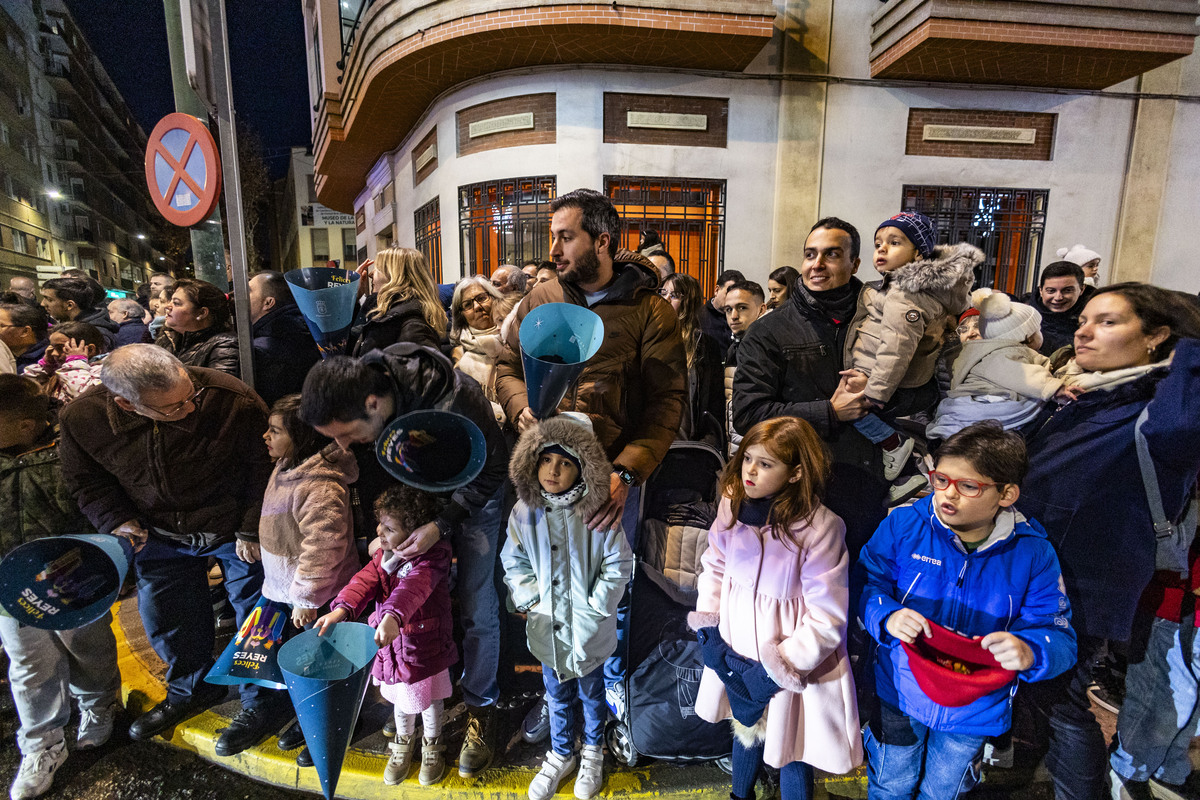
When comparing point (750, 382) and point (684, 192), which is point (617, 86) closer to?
point (684, 192)

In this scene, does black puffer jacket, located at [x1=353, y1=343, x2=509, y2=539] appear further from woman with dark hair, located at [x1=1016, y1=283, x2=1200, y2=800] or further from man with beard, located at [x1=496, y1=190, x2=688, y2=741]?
woman with dark hair, located at [x1=1016, y1=283, x2=1200, y2=800]

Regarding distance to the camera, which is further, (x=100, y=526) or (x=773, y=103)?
(x=773, y=103)

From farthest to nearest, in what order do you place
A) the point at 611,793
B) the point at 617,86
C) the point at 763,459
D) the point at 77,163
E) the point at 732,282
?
the point at 617,86, the point at 732,282, the point at 77,163, the point at 611,793, the point at 763,459

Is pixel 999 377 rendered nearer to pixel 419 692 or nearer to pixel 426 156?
pixel 419 692

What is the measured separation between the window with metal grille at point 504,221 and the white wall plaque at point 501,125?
2.55 ft

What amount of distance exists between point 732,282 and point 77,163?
4.67 metres

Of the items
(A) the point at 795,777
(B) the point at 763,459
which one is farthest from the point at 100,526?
(A) the point at 795,777

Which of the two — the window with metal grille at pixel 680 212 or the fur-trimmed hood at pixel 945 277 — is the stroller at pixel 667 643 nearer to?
the fur-trimmed hood at pixel 945 277

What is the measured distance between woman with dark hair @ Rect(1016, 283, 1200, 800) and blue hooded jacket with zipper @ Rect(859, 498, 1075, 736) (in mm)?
252

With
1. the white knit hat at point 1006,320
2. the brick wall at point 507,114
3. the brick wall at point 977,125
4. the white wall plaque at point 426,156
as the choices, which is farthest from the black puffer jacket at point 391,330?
the brick wall at point 977,125

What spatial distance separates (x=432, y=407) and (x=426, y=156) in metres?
10.0

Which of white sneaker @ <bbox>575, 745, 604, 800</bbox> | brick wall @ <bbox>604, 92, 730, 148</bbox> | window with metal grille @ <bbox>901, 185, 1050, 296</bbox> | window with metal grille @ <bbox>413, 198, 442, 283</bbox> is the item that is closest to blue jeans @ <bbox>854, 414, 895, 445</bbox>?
white sneaker @ <bbox>575, 745, 604, 800</bbox>

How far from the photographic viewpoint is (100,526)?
2291 mm

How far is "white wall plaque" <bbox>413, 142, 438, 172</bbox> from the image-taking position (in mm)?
9981
